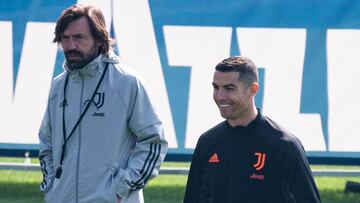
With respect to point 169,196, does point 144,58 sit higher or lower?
higher

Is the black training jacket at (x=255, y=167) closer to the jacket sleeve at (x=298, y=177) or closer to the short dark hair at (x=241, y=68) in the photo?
the jacket sleeve at (x=298, y=177)

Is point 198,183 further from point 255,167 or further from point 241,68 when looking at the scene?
point 241,68

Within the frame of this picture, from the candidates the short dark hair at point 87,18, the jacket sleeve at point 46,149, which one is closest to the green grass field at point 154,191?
the jacket sleeve at point 46,149

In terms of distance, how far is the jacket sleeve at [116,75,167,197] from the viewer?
4.43m

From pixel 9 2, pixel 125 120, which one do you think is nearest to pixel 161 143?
pixel 125 120

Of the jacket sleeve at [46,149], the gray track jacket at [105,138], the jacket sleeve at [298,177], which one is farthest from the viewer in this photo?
the jacket sleeve at [46,149]

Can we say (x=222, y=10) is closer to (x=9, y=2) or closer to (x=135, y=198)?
(x=9, y=2)

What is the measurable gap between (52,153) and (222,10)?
4266 mm

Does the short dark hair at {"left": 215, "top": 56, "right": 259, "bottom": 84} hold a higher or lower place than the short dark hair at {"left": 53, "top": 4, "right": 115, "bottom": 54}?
lower

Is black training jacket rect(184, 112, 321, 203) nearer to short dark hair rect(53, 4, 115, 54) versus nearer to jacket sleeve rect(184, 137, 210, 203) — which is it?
jacket sleeve rect(184, 137, 210, 203)

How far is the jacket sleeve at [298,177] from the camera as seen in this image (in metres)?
3.66

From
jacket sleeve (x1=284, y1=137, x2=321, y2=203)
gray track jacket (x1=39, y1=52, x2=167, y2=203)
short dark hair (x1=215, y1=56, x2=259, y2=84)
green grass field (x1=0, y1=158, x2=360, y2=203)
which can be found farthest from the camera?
green grass field (x1=0, y1=158, x2=360, y2=203)

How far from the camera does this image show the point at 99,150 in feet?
14.3

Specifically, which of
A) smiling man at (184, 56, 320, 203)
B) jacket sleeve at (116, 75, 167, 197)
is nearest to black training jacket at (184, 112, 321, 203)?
smiling man at (184, 56, 320, 203)
